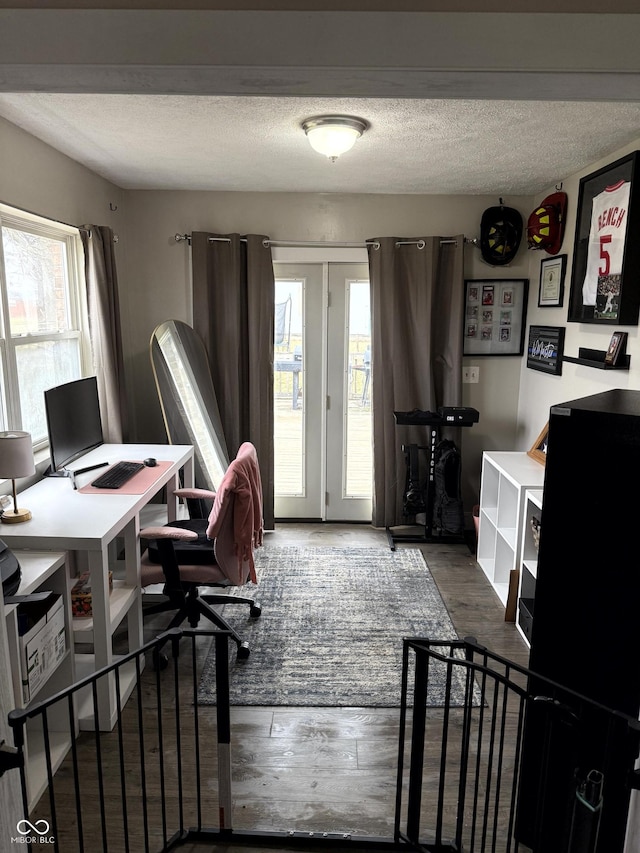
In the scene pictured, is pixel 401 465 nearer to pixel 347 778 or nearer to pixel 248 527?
pixel 248 527

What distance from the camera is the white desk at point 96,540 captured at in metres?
2.34

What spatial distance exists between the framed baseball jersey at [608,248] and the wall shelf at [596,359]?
16cm

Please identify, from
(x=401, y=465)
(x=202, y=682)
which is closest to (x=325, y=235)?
(x=401, y=465)

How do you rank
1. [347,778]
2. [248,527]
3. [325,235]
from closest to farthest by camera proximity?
[347,778] < [248,527] < [325,235]

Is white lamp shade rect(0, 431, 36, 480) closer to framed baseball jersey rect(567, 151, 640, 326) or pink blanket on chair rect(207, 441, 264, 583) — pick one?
pink blanket on chair rect(207, 441, 264, 583)

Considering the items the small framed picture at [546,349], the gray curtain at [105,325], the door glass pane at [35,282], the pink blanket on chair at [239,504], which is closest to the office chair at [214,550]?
the pink blanket on chair at [239,504]

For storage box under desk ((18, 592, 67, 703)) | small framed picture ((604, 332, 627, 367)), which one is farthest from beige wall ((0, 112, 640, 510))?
storage box under desk ((18, 592, 67, 703))

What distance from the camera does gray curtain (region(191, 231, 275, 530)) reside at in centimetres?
431

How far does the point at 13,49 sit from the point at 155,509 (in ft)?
9.78

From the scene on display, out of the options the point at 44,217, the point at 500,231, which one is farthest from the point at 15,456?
the point at 500,231

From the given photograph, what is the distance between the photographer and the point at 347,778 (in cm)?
225

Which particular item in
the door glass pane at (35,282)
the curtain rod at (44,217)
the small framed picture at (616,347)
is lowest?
the small framed picture at (616,347)

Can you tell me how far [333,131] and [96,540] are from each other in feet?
6.69

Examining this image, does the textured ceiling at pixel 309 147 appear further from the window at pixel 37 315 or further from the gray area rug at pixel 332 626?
the gray area rug at pixel 332 626
